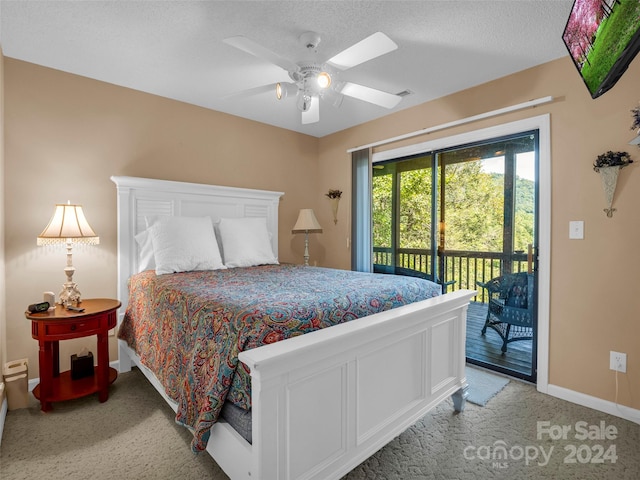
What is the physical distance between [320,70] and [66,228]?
2046 mm

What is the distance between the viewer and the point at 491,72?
8.62ft

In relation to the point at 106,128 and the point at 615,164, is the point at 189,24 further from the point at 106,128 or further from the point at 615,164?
the point at 615,164

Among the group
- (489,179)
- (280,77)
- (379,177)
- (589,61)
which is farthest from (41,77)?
(489,179)

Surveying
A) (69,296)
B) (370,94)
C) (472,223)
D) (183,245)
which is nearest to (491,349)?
(472,223)

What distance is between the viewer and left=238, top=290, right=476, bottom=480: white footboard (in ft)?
3.75

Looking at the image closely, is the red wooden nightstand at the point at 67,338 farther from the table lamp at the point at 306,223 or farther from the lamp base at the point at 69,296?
the table lamp at the point at 306,223

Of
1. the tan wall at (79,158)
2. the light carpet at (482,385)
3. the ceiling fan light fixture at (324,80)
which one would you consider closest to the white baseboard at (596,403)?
the light carpet at (482,385)

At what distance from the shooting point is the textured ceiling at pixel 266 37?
1.88 metres

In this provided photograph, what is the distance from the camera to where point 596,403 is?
2.24 metres

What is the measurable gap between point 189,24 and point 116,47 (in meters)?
0.66

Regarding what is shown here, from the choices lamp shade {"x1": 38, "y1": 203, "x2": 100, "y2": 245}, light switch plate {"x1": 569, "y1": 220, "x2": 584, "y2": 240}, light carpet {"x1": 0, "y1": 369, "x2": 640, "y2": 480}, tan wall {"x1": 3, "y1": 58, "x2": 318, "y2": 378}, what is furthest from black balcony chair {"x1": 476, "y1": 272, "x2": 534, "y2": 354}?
lamp shade {"x1": 38, "y1": 203, "x2": 100, "y2": 245}

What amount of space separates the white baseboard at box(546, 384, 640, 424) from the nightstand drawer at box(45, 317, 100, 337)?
3312mm

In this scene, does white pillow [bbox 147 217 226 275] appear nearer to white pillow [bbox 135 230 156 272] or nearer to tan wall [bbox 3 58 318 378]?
white pillow [bbox 135 230 156 272]

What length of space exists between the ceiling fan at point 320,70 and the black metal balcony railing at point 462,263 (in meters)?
1.67
